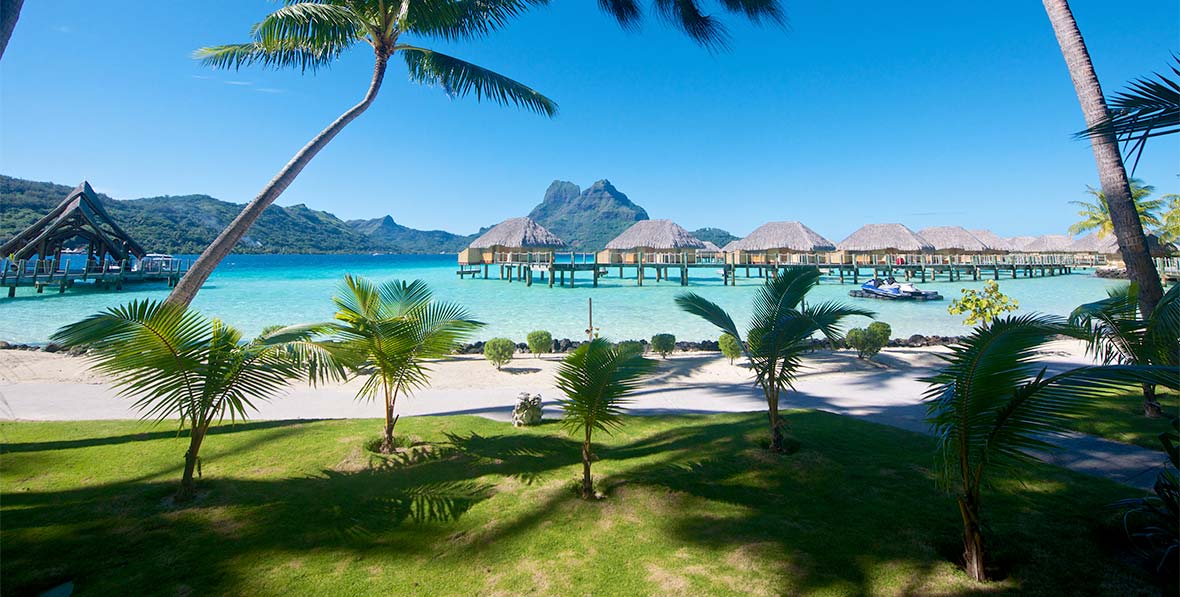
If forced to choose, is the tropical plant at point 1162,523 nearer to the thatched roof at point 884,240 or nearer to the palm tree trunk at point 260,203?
the palm tree trunk at point 260,203

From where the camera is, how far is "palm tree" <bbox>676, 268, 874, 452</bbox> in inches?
191

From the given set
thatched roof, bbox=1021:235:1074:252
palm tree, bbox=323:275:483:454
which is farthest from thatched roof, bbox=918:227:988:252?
palm tree, bbox=323:275:483:454

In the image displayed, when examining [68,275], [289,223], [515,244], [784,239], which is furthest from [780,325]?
[289,223]

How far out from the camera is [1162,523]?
3.03 m

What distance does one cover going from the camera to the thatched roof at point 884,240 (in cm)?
3628

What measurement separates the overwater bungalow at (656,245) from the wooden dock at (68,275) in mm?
29791

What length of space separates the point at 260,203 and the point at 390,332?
10.8 ft

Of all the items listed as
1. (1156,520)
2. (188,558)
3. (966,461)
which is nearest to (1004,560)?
(966,461)

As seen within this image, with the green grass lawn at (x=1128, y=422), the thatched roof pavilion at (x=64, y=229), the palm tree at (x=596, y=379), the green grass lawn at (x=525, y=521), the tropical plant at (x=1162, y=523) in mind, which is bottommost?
the green grass lawn at (x=525, y=521)

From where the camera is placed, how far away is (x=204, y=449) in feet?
16.0

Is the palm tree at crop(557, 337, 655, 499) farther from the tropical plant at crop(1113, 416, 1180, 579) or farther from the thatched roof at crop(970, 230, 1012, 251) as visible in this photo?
the thatched roof at crop(970, 230, 1012, 251)

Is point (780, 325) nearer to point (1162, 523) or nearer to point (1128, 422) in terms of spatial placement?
point (1162, 523)

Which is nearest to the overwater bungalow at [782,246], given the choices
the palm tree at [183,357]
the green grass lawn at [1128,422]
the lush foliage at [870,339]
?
the lush foliage at [870,339]

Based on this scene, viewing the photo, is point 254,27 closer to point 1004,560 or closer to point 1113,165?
point 1004,560
